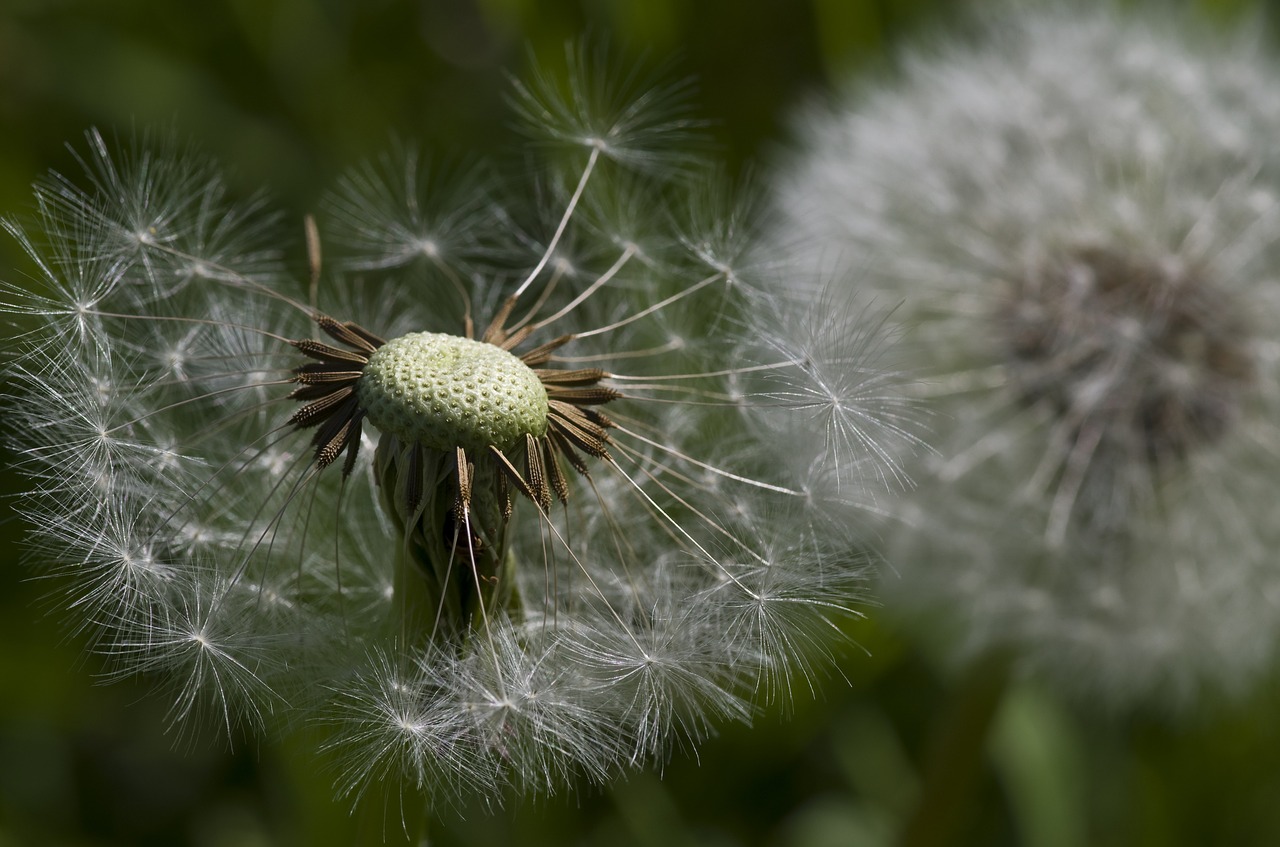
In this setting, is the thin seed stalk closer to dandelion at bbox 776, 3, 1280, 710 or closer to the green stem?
dandelion at bbox 776, 3, 1280, 710

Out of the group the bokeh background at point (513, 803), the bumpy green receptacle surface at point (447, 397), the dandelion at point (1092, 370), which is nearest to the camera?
the bumpy green receptacle surface at point (447, 397)

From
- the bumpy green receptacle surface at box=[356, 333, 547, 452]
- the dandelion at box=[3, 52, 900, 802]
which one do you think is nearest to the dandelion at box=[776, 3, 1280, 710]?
the dandelion at box=[3, 52, 900, 802]

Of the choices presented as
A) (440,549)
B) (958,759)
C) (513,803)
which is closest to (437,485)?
(440,549)

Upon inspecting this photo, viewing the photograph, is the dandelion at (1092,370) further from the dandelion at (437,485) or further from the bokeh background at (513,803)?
the dandelion at (437,485)

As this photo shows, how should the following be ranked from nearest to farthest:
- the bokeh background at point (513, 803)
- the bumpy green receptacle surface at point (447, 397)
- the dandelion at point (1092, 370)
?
the bumpy green receptacle surface at point (447, 397), the dandelion at point (1092, 370), the bokeh background at point (513, 803)

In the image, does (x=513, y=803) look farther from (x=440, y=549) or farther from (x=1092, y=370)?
(x=1092, y=370)

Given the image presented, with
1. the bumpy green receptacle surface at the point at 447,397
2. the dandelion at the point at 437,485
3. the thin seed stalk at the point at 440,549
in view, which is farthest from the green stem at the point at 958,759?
the bumpy green receptacle surface at the point at 447,397
